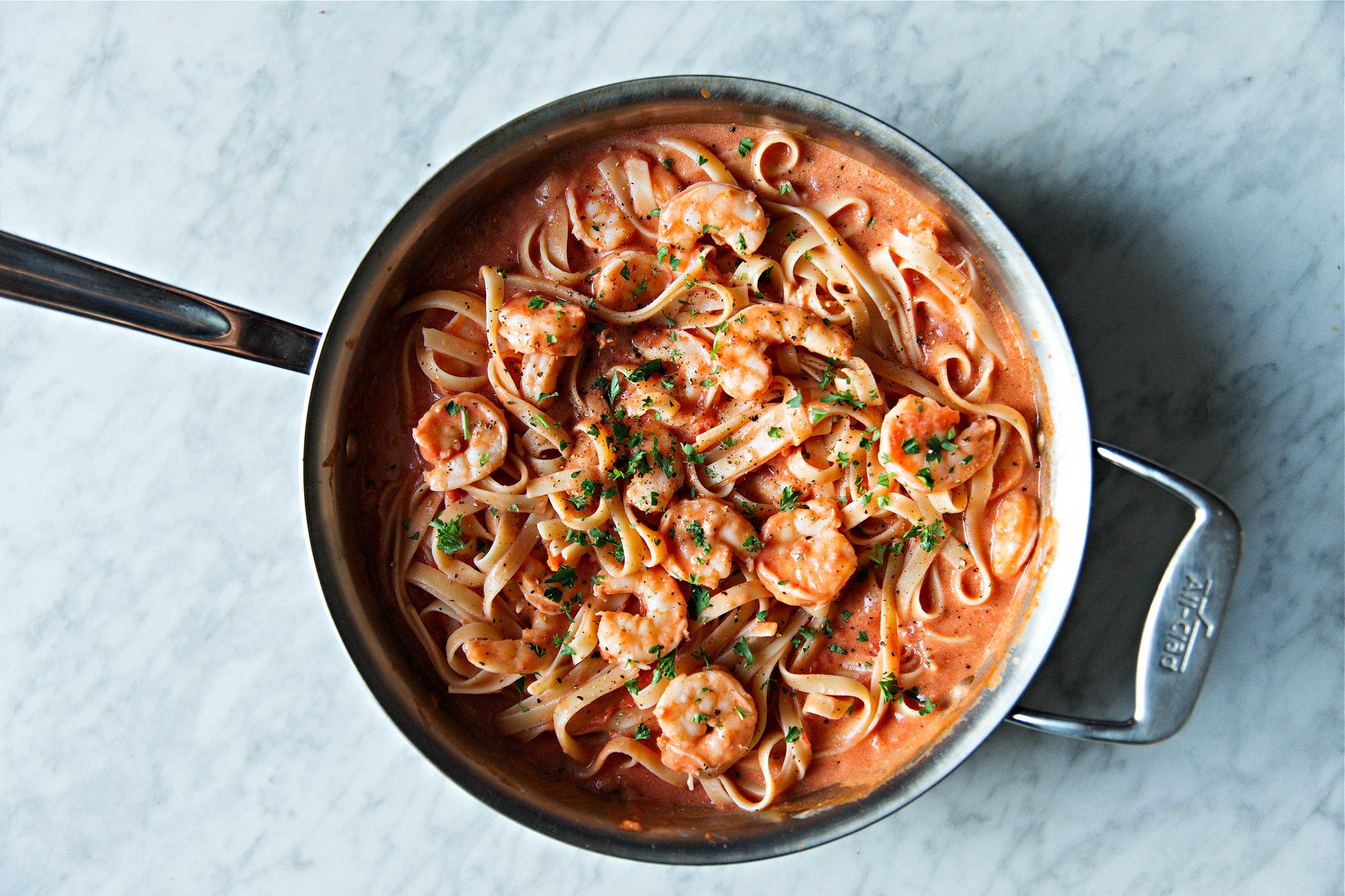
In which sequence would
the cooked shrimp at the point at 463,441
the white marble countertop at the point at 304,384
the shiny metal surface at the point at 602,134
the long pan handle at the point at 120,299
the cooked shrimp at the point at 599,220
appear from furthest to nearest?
the white marble countertop at the point at 304,384 < the cooked shrimp at the point at 599,220 < the cooked shrimp at the point at 463,441 < the shiny metal surface at the point at 602,134 < the long pan handle at the point at 120,299

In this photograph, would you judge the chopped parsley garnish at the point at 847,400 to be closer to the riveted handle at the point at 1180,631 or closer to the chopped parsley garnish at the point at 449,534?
the riveted handle at the point at 1180,631

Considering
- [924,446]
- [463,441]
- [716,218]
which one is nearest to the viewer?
[924,446]

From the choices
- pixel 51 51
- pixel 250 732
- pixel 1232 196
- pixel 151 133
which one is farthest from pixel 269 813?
pixel 1232 196

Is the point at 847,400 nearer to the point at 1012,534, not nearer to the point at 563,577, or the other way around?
the point at 1012,534

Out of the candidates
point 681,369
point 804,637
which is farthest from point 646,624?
point 681,369

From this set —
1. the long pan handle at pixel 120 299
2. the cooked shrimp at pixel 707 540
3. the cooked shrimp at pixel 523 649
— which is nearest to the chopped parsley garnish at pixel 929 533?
the cooked shrimp at pixel 707 540

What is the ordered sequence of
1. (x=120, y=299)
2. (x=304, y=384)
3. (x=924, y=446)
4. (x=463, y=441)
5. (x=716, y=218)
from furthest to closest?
1. (x=304, y=384)
2. (x=463, y=441)
3. (x=716, y=218)
4. (x=924, y=446)
5. (x=120, y=299)

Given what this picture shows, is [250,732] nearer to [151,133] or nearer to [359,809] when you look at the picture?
[359,809]
